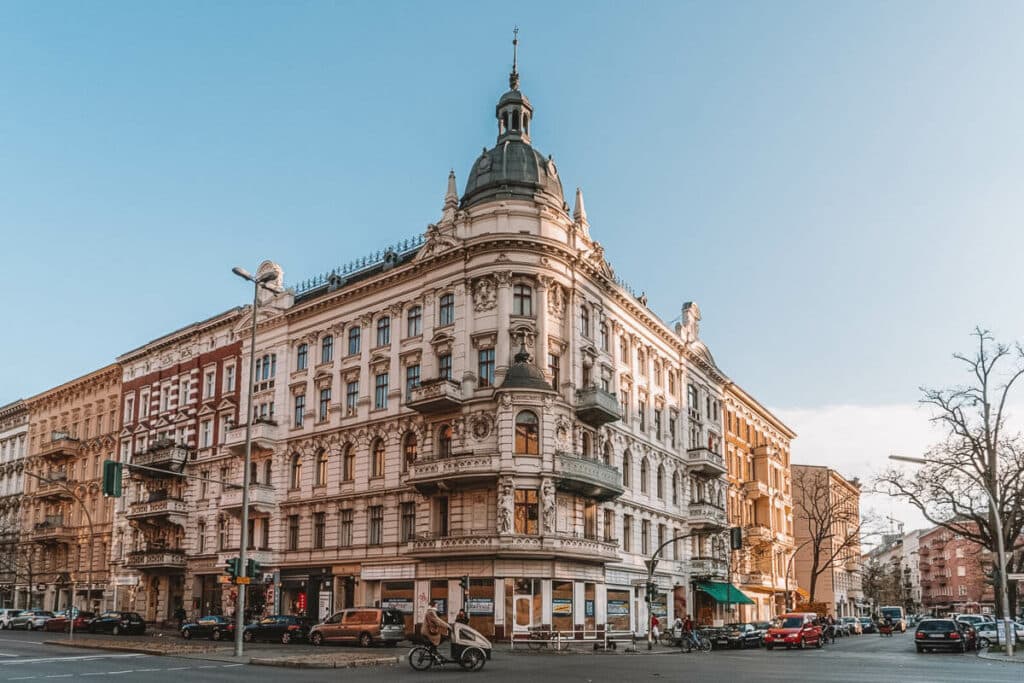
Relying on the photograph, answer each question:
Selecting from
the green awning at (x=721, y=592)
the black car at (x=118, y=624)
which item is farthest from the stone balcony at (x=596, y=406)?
the black car at (x=118, y=624)

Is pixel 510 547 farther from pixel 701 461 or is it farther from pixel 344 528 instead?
pixel 701 461

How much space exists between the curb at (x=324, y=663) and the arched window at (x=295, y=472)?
25.1 meters

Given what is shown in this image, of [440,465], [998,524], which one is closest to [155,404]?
[440,465]

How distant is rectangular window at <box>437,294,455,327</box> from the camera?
48006 mm

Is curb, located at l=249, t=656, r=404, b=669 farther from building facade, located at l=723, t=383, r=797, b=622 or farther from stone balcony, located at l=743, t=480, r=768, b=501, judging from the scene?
stone balcony, located at l=743, t=480, r=768, b=501

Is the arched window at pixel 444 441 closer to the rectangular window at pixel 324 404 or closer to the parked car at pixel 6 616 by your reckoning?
the rectangular window at pixel 324 404

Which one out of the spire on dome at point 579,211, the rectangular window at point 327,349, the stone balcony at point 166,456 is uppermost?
the spire on dome at point 579,211

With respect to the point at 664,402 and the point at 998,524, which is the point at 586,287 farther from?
the point at 998,524

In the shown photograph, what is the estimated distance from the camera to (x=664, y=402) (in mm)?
59125

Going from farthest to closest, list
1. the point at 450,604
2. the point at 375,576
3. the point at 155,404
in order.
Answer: the point at 155,404 → the point at 375,576 → the point at 450,604

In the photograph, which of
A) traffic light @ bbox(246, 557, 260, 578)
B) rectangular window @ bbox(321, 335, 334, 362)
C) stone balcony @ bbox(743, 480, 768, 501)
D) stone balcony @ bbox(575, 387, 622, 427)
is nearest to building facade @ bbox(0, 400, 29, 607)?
rectangular window @ bbox(321, 335, 334, 362)

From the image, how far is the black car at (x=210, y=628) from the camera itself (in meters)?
45.7

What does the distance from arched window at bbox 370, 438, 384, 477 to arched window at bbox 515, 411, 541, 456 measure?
365 inches

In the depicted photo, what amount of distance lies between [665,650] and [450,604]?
1017 cm
